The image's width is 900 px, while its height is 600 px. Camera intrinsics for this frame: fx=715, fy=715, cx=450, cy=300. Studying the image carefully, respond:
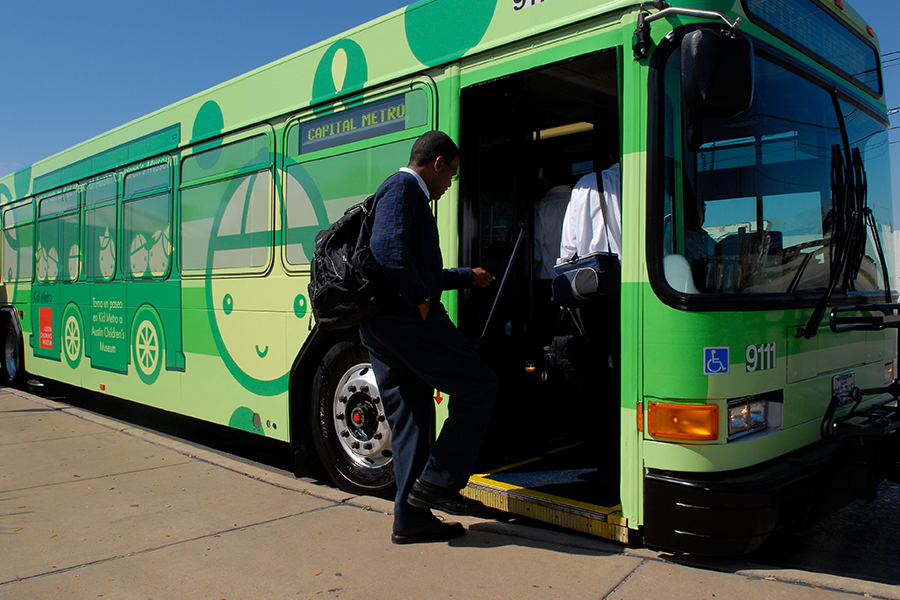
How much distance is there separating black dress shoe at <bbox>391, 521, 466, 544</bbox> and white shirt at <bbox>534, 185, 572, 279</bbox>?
156cm

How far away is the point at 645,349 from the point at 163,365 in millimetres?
4542

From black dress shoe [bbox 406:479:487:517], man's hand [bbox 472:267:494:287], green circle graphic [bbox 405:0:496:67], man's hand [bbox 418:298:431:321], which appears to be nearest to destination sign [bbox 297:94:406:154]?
green circle graphic [bbox 405:0:496:67]

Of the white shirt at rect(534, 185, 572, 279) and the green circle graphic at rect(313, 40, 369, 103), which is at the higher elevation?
the green circle graphic at rect(313, 40, 369, 103)

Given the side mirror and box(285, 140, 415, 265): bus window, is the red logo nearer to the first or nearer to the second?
box(285, 140, 415, 265): bus window

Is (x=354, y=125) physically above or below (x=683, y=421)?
above

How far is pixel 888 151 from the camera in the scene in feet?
13.7

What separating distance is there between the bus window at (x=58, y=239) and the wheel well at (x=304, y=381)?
4.56 meters

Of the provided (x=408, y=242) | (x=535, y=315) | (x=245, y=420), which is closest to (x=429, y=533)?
(x=408, y=242)

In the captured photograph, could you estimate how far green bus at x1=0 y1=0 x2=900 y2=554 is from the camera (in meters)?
3.00

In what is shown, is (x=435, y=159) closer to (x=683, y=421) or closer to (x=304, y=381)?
(x=683, y=421)

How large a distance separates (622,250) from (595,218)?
1.67 ft

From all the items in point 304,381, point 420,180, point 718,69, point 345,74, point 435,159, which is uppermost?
point 345,74

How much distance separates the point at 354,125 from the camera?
4441mm

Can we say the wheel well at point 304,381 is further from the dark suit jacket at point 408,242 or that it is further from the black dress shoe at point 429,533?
the black dress shoe at point 429,533
